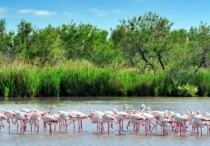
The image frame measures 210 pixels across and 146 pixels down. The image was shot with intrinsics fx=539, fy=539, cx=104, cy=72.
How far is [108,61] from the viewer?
5128cm

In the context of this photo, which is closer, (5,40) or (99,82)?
(99,82)

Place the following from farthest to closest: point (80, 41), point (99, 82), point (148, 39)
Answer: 1. point (80, 41)
2. point (148, 39)
3. point (99, 82)

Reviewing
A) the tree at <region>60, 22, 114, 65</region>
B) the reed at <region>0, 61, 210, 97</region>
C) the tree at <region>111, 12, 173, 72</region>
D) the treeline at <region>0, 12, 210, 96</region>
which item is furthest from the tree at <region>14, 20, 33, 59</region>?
the reed at <region>0, 61, 210, 97</region>

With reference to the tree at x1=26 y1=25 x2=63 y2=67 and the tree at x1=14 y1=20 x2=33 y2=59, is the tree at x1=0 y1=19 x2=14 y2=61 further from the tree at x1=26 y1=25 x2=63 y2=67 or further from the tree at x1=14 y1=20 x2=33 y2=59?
the tree at x1=26 y1=25 x2=63 y2=67

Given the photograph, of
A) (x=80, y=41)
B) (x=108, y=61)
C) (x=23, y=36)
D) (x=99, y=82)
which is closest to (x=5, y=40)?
(x=23, y=36)

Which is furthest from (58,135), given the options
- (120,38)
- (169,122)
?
(120,38)

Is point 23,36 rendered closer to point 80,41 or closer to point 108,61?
point 80,41

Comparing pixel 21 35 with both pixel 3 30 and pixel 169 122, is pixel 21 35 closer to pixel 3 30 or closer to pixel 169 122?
pixel 3 30

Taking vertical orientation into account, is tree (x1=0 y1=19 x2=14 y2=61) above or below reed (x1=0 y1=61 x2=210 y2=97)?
above

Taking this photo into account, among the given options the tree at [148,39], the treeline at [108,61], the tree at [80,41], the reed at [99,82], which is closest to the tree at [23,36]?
the treeline at [108,61]

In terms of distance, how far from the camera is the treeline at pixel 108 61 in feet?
120

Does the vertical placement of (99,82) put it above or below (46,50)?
below

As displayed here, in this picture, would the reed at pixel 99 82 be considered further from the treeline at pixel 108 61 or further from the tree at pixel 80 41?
the tree at pixel 80 41

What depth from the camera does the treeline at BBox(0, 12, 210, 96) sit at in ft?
120
